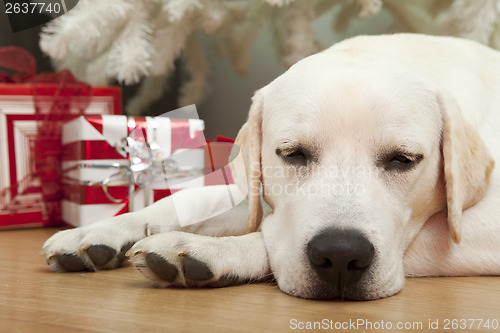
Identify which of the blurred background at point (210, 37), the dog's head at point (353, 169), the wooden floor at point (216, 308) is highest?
the blurred background at point (210, 37)

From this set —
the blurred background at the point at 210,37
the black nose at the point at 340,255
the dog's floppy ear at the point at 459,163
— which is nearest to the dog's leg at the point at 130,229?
the black nose at the point at 340,255

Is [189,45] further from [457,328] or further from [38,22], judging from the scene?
[457,328]

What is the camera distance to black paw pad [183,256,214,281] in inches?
50.8

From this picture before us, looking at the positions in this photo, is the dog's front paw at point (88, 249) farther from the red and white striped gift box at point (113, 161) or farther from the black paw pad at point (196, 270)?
the red and white striped gift box at point (113, 161)

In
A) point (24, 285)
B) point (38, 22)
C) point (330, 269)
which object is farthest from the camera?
point (38, 22)

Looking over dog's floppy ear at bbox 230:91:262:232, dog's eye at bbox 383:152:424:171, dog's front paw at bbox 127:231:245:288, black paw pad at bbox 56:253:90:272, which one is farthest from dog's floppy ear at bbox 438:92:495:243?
black paw pad at bbox 56:253:90:272

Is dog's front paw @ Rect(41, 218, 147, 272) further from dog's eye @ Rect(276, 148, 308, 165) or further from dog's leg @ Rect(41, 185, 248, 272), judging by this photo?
dog's eye @ Rect(276, 148, 308, 165)

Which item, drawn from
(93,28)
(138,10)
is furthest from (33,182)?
(138,10)

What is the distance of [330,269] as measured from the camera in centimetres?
122

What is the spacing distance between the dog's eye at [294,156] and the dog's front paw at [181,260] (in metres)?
0.35

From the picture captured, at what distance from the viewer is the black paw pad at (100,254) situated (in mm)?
1526

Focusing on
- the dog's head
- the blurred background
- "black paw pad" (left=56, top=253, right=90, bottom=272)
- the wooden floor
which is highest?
the blurred background

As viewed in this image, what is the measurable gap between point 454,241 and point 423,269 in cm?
14

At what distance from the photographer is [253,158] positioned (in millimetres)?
1714
